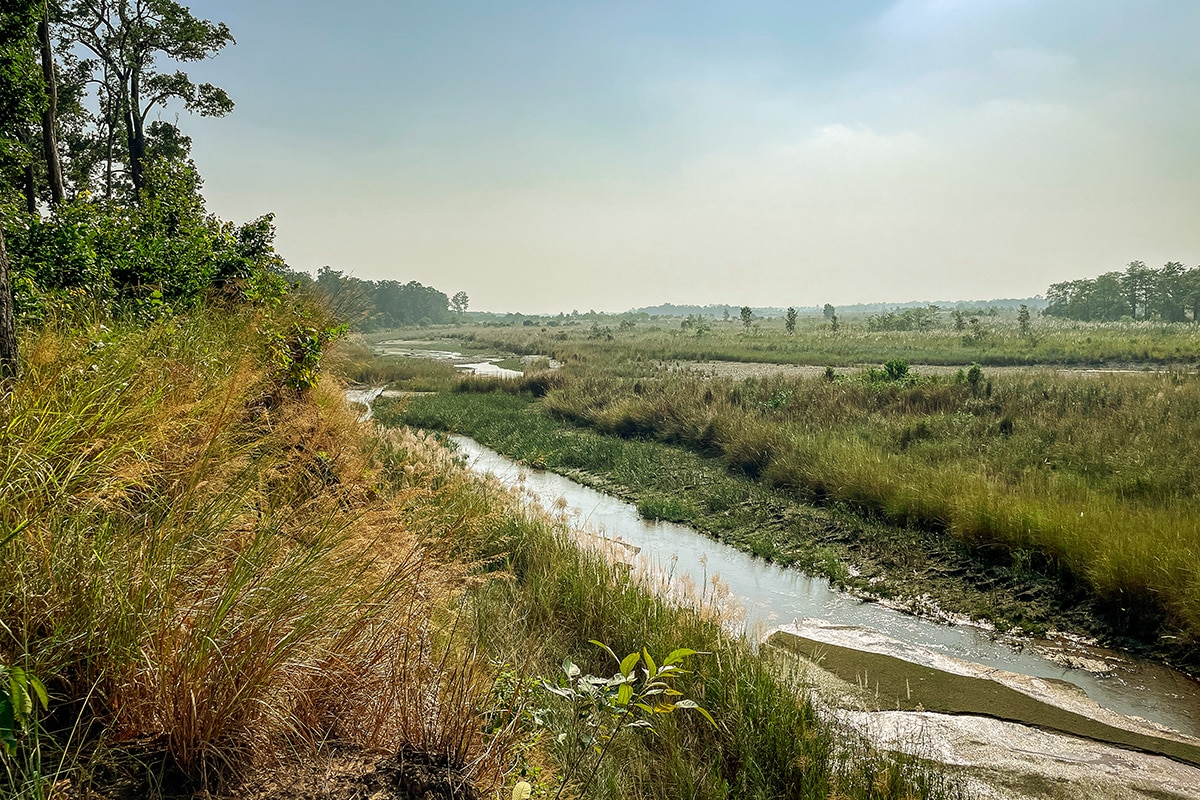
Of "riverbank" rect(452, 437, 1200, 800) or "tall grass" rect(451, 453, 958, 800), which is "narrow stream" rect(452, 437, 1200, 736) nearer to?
"riverbank" rect(452, 437, 1200, 800)

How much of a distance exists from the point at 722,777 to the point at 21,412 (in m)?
4.60

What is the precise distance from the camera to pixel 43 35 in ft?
47.5

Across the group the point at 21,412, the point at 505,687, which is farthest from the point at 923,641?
the point at 21,412

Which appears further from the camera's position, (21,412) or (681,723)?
(681,723)

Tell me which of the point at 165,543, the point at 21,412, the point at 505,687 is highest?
the point at 21,412

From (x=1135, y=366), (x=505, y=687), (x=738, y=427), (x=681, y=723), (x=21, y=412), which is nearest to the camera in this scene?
(x=21, y=412)

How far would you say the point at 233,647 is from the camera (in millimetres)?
2219

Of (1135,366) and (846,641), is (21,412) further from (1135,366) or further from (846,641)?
(1135,366)

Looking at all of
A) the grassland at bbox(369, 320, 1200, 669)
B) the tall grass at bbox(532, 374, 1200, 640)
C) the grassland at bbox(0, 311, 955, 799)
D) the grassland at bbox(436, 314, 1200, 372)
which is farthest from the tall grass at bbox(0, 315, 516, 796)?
Result: the grassland at bbox(436, 314, 1200, 372)

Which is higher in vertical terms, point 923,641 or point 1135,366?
point 1135,366

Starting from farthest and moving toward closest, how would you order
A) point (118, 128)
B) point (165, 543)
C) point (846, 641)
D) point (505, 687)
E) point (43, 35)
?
point (118, 128) < point (43, 35) < point (846, 641) < point (505, 687) < point (165, 543)

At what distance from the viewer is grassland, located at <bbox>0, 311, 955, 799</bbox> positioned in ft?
6.61

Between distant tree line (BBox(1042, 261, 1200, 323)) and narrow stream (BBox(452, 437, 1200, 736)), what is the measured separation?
92.8 metres

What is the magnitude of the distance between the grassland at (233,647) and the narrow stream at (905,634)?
5.56ft
